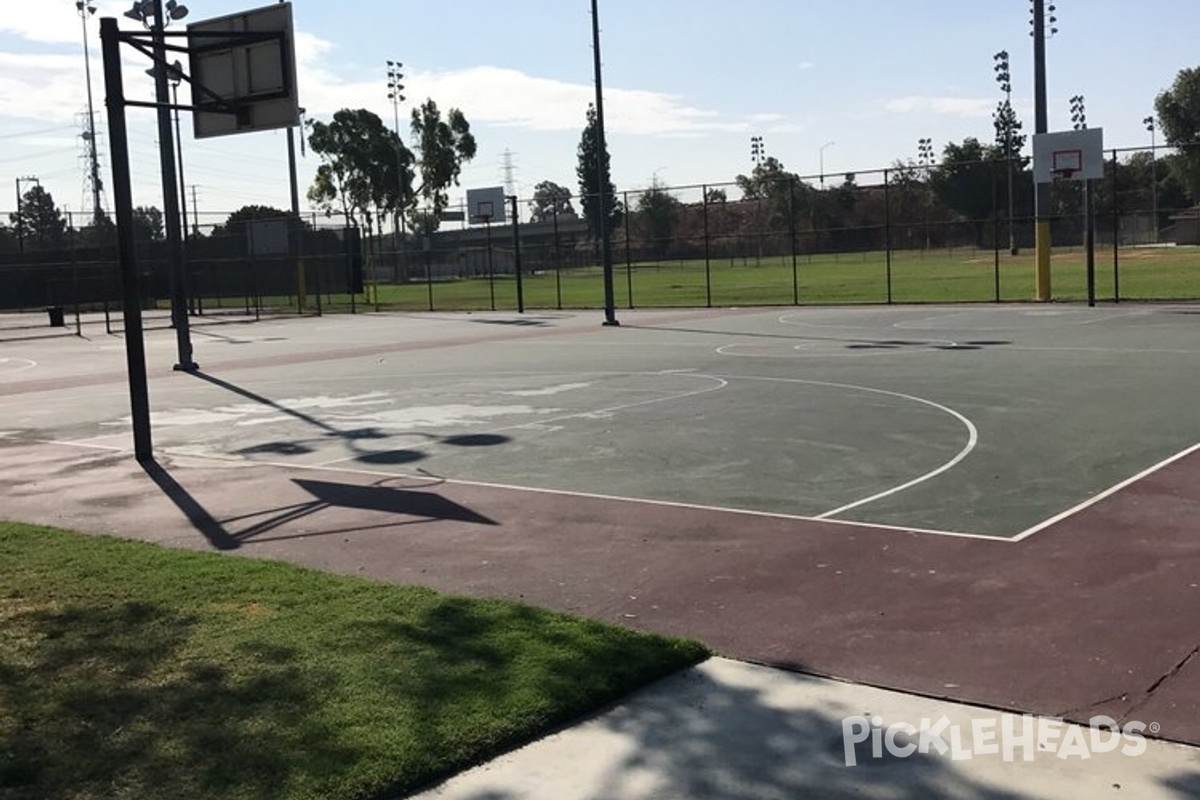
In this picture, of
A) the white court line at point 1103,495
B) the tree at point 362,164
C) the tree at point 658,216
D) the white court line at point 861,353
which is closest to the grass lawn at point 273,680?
the white court line at point 1103,495

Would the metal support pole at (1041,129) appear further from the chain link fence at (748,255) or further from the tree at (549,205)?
the tree at (549,205)

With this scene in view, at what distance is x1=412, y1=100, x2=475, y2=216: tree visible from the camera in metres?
96.8

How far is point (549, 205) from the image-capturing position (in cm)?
7994

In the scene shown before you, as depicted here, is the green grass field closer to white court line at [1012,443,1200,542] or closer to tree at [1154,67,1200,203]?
white court line at [1012,443,1200,542]

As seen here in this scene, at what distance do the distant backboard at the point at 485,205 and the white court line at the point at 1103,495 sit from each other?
40282 millimetres

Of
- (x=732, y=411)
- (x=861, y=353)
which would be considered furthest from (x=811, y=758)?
(x=861, y=353)

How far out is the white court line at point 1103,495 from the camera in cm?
809

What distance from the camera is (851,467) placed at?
10.6m

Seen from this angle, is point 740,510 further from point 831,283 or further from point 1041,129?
point 831,283

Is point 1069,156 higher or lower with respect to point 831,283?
higher

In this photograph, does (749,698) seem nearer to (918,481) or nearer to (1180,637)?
(1180,637)

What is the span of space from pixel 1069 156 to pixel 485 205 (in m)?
26.0

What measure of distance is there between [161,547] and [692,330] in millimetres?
21216

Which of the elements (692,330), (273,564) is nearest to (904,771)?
(273,564)
